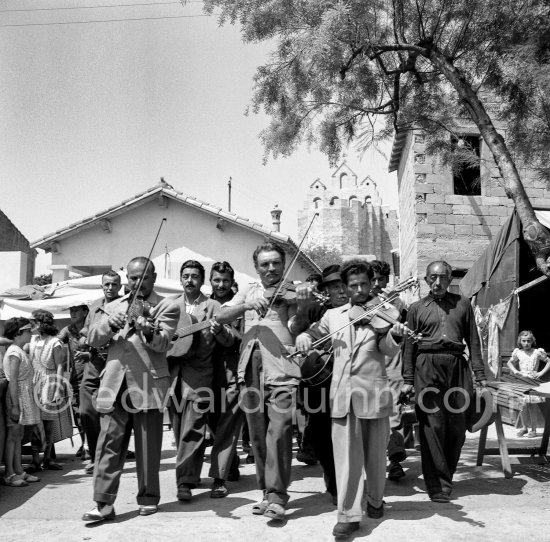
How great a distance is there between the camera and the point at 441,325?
5293 mm

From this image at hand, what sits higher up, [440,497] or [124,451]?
[124,451]

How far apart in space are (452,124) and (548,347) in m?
7.20

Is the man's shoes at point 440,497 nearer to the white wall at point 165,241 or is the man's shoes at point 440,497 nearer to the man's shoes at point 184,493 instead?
the man's shoes at point 184,493

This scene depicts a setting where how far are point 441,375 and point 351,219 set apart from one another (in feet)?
228

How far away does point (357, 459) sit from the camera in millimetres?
4301

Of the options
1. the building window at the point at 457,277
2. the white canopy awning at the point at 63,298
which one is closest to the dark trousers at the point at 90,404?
the white canopy awning at the point at 63,298

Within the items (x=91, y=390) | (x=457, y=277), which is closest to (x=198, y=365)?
(x=91, y=390)

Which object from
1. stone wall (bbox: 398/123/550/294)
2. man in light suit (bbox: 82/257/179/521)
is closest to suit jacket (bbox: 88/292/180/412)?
man in light suit (bbox: 82/257/179/521)

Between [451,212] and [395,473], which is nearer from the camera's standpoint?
[395,473]

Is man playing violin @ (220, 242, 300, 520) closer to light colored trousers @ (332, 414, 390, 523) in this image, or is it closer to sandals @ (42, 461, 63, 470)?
light colored trousers @ (332, 414, 390, 523)

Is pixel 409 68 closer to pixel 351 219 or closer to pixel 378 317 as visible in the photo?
pixel 378 317

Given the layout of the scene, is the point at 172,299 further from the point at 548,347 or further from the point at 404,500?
the point at 548,347

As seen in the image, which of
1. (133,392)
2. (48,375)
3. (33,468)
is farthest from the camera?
(48,375)

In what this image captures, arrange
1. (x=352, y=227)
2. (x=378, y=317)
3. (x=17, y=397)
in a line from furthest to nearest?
(x=352, y=227)
(x=17, y=397)
(x=378, y=317)
